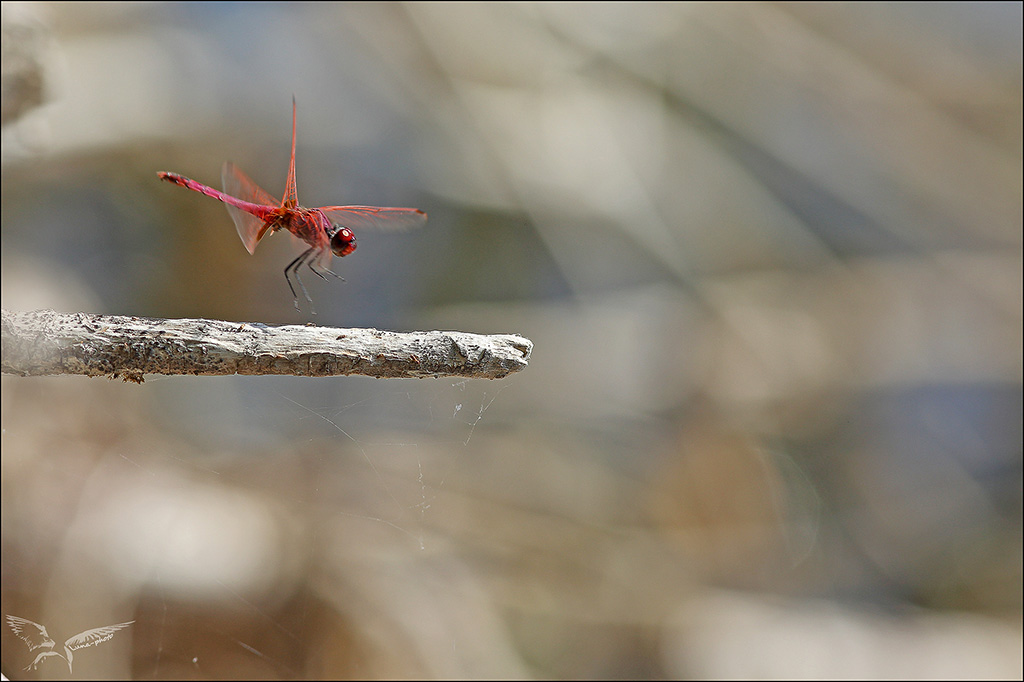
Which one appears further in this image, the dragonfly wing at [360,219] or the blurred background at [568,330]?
the blurred background at [568,330]

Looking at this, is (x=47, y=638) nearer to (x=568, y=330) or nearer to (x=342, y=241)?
(x=342, y=241)

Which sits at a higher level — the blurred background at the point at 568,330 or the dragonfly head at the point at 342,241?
the dragonfly head at the point at 342,241

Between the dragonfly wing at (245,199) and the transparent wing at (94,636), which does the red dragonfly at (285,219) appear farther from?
the transparent wing at (94,636)

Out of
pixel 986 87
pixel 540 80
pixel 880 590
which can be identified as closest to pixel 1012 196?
pixel 986 87

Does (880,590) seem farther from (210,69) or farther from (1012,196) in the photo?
(210,69)

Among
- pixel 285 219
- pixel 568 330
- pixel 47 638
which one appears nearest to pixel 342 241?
pixel 285 219

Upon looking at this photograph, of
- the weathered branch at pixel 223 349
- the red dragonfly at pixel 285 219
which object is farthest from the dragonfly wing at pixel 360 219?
the weathered branch at pixel 223 349
